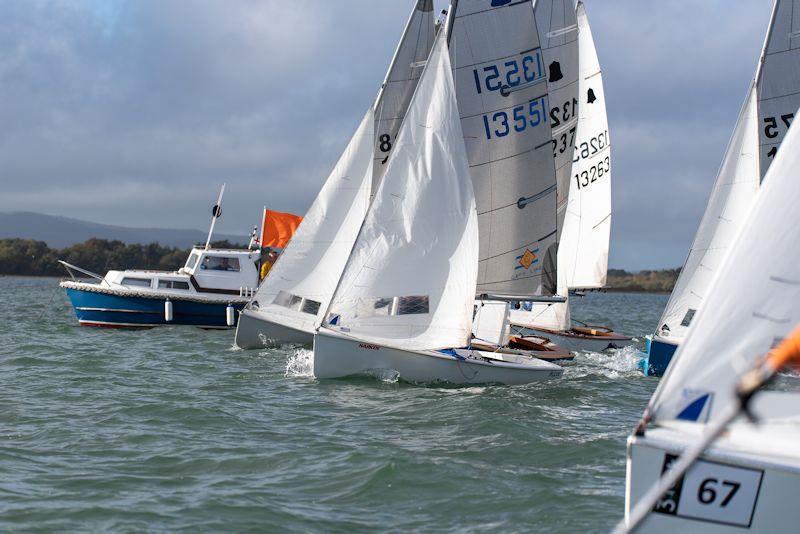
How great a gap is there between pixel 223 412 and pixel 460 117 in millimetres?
8291

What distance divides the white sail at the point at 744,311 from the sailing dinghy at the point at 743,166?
49.7ft

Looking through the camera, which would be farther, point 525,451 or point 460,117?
point 460,117

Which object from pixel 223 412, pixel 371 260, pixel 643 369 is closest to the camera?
pixel 223 412

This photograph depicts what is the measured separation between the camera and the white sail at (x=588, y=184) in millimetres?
32375

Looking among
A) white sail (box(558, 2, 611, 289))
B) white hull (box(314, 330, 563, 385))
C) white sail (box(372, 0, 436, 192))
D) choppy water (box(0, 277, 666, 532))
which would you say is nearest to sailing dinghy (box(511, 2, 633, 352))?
white sail (box(558, 2, 611, 289))

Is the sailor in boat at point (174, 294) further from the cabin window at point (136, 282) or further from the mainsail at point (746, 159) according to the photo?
the mainsail at point (746, 159)

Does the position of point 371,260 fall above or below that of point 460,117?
below

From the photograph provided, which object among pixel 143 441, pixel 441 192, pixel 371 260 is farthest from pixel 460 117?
pixel 143 441

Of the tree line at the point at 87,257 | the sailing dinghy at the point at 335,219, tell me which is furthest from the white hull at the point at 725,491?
the tree line at the point at 87,257

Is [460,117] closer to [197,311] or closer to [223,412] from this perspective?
[223,412]

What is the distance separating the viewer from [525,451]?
12773mm

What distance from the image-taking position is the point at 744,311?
6.65m

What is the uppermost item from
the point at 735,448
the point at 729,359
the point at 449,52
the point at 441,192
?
the point at 449,52

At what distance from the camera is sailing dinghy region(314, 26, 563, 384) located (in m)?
17.8
